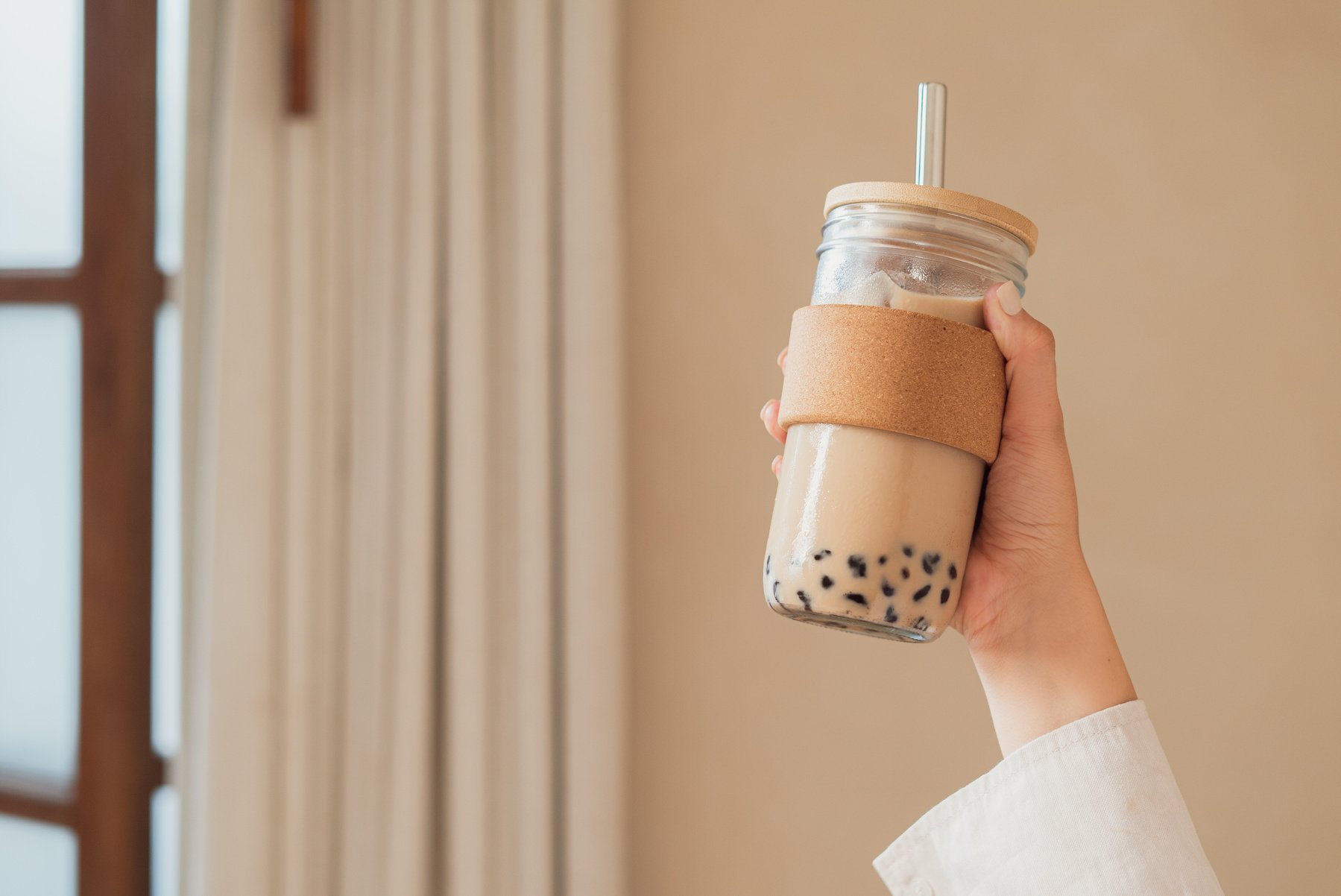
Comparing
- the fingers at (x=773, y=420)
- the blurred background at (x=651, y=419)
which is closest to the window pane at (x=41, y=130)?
the blurred background at (x=651, y=419)

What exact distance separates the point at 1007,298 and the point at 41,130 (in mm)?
1650

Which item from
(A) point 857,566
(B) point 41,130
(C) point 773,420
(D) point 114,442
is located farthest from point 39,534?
(A) point 857,566

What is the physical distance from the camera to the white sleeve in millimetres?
663

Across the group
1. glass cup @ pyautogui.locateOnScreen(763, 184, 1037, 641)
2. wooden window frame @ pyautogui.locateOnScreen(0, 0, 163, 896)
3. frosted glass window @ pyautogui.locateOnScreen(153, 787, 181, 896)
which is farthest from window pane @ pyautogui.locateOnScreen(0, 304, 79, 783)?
glass cup @ pyautogui.locateOnScreen(763, 184, 1037, 641)

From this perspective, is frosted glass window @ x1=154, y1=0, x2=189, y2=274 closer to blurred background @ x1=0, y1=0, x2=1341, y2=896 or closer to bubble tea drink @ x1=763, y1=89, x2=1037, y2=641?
blurred background @ x1=0, y1=0, x2=1341, y2=896

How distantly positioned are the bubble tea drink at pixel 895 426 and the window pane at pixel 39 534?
4.74 ft

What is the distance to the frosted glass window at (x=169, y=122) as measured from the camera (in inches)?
62.9

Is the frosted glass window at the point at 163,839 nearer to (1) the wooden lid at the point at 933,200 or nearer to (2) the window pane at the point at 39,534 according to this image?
(2) the window pane at the point at 39,534

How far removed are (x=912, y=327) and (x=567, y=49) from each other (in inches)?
33.8

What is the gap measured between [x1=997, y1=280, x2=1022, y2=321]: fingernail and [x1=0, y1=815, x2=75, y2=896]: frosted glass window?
1691 mm

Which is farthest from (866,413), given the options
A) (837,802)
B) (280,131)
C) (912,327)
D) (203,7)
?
(203,7)

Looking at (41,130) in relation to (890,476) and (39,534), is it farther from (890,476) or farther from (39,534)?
(890,476)

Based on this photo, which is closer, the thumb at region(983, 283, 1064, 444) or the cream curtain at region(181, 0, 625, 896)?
the thumb at region(983, 283, 1064, 444)

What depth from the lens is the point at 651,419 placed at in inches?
56.9
